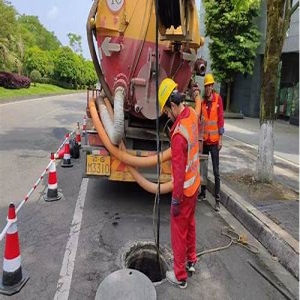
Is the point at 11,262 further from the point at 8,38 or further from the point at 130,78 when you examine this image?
the point at 8,38

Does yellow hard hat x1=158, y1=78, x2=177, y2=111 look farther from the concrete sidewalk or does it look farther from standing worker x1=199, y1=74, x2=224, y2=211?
the concrete sidewalk

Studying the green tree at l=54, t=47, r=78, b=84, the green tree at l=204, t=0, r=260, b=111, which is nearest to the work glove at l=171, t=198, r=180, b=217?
the green tree at l=204, t=0, r=260, b=111

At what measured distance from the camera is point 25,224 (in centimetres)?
495

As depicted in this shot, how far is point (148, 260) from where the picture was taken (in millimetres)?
4242

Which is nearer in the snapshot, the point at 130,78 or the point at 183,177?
the point at 183,177

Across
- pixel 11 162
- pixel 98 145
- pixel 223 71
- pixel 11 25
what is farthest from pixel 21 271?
pixel 11 25

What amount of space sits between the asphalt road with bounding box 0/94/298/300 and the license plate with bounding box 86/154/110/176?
1.99ft

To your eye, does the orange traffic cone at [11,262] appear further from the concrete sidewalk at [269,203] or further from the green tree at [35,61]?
the green tree at [35,61]

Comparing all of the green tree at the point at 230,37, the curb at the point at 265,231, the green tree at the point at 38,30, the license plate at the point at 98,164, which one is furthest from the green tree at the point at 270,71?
the green tree at the point at 38,30

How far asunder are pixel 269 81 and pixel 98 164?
359 centimetres

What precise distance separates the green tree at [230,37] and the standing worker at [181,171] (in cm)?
1825

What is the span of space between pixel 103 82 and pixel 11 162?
12.1 ft

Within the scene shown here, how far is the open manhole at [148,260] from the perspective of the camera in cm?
403

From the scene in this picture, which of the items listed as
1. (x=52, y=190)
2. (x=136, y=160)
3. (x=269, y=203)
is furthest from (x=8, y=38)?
(x=269, y=203)
